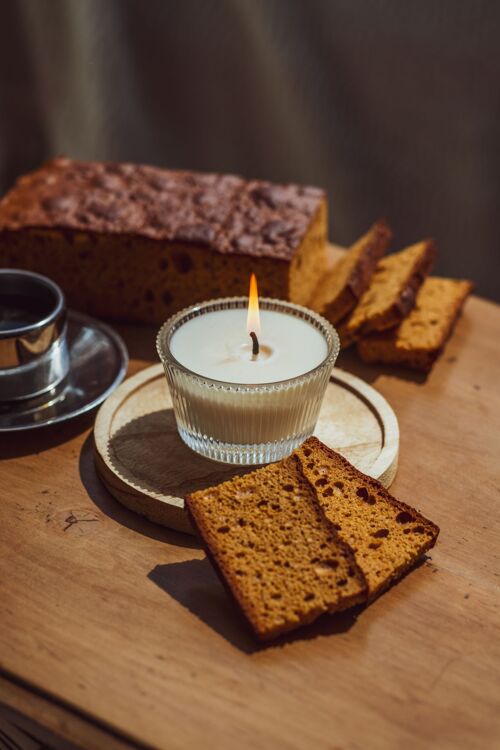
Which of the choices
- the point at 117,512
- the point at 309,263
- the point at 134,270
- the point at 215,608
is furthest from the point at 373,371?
the point at 215,608

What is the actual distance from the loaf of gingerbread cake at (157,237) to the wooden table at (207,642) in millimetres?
684

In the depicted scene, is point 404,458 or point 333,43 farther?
point 333,43

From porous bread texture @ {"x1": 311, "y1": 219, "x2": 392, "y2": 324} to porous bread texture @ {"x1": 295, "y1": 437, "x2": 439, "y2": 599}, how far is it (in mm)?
666

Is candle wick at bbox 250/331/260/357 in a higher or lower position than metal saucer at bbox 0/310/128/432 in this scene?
higher

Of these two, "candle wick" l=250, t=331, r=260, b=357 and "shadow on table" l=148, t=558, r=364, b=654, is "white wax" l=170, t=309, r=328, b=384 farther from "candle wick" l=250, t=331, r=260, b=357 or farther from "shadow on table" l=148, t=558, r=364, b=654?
"shadow on table" l=148, t=558, r=364, b=654

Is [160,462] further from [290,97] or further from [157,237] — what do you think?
[290,97]

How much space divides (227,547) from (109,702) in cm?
32

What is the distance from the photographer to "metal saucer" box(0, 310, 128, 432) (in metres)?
1.96

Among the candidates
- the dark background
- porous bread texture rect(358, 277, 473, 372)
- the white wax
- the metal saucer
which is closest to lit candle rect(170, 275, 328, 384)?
the white wax

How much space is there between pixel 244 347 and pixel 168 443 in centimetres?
28

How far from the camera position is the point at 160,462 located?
182 centimetres

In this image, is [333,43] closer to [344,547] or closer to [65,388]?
[65,388]

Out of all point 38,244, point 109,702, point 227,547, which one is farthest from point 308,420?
point 38,244

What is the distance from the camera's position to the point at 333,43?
3.31 m
